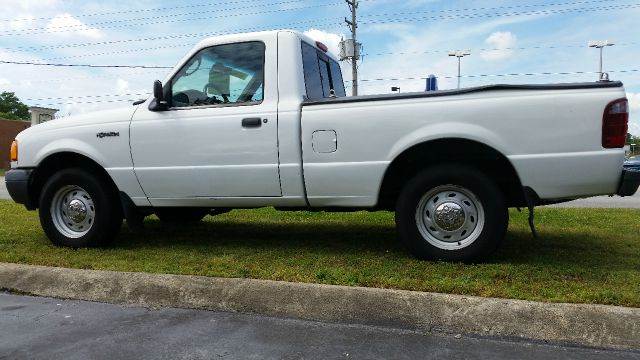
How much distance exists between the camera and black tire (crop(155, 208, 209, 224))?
589cm

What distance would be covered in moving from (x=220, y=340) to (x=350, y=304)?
84 cm

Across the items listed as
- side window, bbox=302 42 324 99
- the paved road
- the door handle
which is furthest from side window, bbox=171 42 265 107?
the paved road

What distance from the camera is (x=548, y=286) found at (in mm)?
3717

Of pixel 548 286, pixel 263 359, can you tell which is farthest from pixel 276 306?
pixel 548 286

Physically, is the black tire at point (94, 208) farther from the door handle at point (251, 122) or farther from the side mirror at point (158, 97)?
the door handle at point (251, 122)

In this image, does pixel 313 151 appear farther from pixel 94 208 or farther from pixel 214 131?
pixel 94 208

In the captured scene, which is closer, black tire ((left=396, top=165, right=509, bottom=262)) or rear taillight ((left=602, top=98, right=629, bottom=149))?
rear taillight ((left=602, top=98, right=629, bottom=149))

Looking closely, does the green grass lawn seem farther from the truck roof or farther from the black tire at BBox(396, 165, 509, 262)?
the truck roof

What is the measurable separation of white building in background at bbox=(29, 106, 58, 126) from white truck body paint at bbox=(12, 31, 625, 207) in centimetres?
3320

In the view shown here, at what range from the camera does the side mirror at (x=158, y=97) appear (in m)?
5.04

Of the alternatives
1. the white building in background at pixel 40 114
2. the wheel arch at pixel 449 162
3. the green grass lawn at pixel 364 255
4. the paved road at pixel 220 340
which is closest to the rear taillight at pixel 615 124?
the wheel arch at pixel 449 162

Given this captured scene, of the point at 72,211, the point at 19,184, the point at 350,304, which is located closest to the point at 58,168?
the point at 19,184

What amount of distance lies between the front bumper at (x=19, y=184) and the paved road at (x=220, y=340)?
Result: 2.15m

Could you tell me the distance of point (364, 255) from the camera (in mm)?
4828
